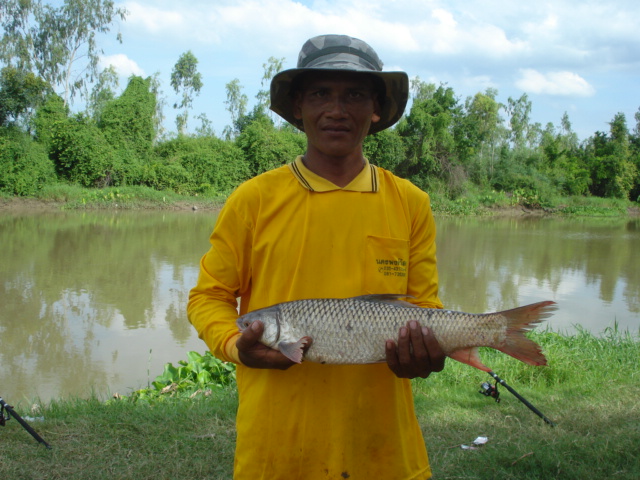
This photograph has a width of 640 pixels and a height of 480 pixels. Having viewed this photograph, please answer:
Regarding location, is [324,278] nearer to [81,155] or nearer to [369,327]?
[369,327]

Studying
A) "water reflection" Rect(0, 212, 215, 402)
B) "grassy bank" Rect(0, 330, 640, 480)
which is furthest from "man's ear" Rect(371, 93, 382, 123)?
"water reflection" Rect(0, 212, 215, 402)

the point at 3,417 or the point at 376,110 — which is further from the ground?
the point at 376,110

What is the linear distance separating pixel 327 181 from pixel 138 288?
29.2 ft

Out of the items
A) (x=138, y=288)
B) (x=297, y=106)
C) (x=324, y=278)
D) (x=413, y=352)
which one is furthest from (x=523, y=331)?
(x=138, y=288)

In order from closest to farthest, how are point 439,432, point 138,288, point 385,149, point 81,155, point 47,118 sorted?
point 439,432
point 138,288
point 81,155
point 47,118
point 385,149

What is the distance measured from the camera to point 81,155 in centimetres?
2572

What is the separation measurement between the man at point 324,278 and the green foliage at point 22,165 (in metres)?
24.8

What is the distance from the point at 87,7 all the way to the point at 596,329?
103 ft

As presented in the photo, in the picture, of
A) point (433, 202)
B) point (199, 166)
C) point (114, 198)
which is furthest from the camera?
point (433, 202)

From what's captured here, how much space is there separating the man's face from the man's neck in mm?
18

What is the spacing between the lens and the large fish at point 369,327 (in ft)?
4.79

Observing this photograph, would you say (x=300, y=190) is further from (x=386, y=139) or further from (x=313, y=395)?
(x=386, y=139)

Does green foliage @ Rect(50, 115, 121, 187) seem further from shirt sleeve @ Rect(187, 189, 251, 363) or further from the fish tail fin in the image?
the fish tail fin

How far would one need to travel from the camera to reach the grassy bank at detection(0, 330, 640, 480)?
3006 millimetres
